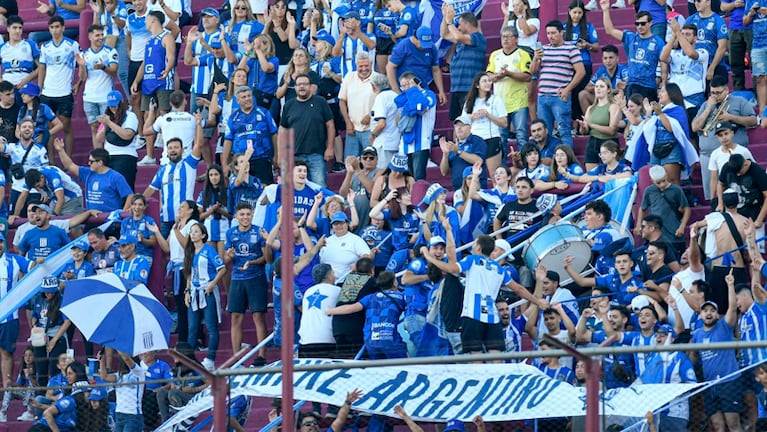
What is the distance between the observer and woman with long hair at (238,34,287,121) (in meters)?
22.6

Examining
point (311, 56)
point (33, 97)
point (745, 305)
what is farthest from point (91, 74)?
point (745, 305)

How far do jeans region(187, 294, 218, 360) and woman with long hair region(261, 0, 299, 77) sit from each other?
13.5ft

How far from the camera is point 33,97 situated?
23.8 meters

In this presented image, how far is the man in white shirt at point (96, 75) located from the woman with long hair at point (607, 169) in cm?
681

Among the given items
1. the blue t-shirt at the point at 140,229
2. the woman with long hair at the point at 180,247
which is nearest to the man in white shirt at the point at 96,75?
the blue t-shirt at the point at 140,229

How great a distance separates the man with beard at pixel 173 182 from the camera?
2136 centimetres

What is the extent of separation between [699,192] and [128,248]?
20.2ft

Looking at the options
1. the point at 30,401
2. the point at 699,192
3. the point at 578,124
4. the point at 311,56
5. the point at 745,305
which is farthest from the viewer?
the point at 311,56

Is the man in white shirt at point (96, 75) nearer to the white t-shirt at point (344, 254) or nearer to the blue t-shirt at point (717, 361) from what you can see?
the white t-shirt at point (344, 254)

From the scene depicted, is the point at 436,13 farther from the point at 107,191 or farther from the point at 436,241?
the point at 436,241

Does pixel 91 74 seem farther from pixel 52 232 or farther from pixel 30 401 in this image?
pixel 30 401

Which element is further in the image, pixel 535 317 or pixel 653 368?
pixel 535 317

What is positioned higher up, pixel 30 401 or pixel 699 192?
pixel 699 192

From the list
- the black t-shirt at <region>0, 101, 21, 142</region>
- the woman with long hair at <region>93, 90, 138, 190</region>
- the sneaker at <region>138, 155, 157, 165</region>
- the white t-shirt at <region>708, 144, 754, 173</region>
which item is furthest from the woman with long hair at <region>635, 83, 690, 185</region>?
the black t-shirt at <region>0, 101, 21, 142</region>
